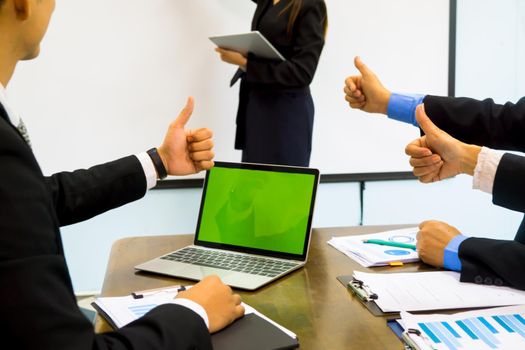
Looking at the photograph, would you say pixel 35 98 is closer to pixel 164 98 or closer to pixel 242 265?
pixel 164 98

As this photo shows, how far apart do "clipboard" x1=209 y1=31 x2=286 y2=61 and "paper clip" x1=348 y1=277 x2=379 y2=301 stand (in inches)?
43.5

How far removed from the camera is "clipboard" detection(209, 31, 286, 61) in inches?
73.2

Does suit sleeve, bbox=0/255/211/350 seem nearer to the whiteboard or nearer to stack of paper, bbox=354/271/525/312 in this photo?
stack of paper, bbox=354/271/525/312

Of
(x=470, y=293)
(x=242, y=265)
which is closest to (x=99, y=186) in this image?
(x=242, y=265)

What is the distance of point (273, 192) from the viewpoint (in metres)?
1.20

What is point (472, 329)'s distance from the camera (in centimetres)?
77

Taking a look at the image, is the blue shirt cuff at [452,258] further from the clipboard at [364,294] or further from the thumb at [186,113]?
the thumb at [186,113]

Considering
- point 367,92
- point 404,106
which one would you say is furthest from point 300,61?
point 404,106

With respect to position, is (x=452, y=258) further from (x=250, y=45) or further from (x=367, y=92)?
(x=250, y=45)

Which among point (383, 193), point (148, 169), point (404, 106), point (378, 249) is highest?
point (404, 106)

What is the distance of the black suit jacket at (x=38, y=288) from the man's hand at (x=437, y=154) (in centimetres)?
68

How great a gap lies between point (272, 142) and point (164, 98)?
697mm

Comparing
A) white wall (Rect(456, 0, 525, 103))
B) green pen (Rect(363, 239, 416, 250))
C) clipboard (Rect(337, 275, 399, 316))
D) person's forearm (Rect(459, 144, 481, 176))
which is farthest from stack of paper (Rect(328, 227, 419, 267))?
white wall (Rect(456, 0, 525, 103))

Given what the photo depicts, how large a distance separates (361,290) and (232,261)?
31 centimetres
